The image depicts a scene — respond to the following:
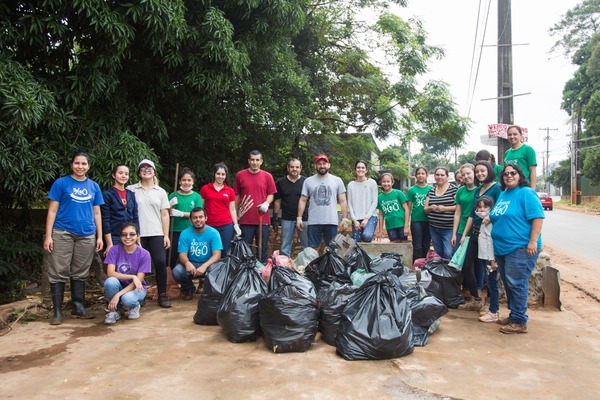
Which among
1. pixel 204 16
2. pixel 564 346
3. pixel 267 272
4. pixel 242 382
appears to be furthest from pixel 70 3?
pixel 564 346

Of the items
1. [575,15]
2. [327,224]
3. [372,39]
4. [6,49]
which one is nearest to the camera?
[6,49]

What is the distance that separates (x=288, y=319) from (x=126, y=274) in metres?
1.95

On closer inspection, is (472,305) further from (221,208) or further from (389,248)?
(221,208)

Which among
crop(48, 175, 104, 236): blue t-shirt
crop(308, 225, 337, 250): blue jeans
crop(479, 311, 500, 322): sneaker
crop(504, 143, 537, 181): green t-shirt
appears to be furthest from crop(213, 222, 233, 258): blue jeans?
crop(504, 143, 537, 181): green t-shirt

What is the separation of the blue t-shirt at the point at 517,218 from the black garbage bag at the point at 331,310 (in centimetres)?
142

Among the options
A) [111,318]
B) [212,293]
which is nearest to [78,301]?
[111,318]

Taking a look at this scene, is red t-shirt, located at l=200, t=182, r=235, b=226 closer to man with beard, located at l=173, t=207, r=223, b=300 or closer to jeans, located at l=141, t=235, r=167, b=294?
man with beard, located at l=173, t=207, r=223, b=300

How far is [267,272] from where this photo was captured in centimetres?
480

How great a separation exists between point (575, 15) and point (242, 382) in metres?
42.9

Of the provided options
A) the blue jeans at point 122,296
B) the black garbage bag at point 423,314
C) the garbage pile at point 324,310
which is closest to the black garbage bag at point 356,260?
the garbage pile at point 324,310

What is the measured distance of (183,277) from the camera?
541 centimetres

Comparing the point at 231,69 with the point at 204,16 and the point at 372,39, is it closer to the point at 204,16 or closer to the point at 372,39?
the point at 204,16

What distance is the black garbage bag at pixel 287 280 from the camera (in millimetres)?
3879

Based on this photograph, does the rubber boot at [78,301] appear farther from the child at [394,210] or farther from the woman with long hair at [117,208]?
the child at [394,210]
